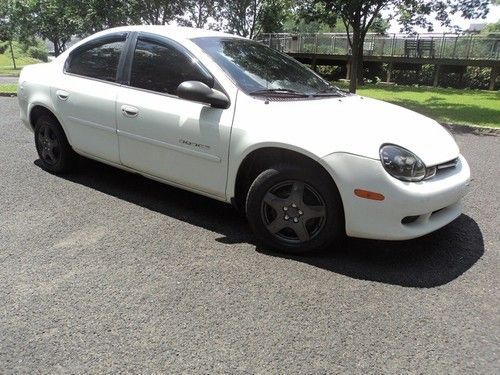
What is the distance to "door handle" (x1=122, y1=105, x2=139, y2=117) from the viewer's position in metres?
3.98

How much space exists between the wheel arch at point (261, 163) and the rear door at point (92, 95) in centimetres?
134

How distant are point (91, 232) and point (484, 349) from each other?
2891 mm

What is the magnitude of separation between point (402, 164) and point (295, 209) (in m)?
0.81

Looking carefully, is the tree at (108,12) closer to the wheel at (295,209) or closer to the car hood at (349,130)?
the car hood at (349,130)

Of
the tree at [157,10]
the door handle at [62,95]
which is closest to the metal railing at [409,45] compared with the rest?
the tree at [157,10]

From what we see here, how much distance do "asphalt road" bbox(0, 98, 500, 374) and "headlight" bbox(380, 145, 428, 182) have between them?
2.26ft

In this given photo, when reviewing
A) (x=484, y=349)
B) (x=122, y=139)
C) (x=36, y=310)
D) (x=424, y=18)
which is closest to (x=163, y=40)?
(x=122, y=139)

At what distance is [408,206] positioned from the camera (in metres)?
3.00

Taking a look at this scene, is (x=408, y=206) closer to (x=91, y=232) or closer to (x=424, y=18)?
(x=91, y=232)

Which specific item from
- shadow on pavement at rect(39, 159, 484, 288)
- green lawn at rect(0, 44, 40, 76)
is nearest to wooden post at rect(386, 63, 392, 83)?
shadow on pavement at rect(39, 159, 484, 288)

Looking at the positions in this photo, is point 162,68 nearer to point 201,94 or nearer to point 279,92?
point 201,94

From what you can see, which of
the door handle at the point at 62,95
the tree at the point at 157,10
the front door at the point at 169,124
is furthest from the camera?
the tree at the point at 157,10

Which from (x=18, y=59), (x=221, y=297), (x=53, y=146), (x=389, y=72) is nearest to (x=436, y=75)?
(x=389, y=72)

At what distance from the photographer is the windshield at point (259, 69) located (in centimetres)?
372
